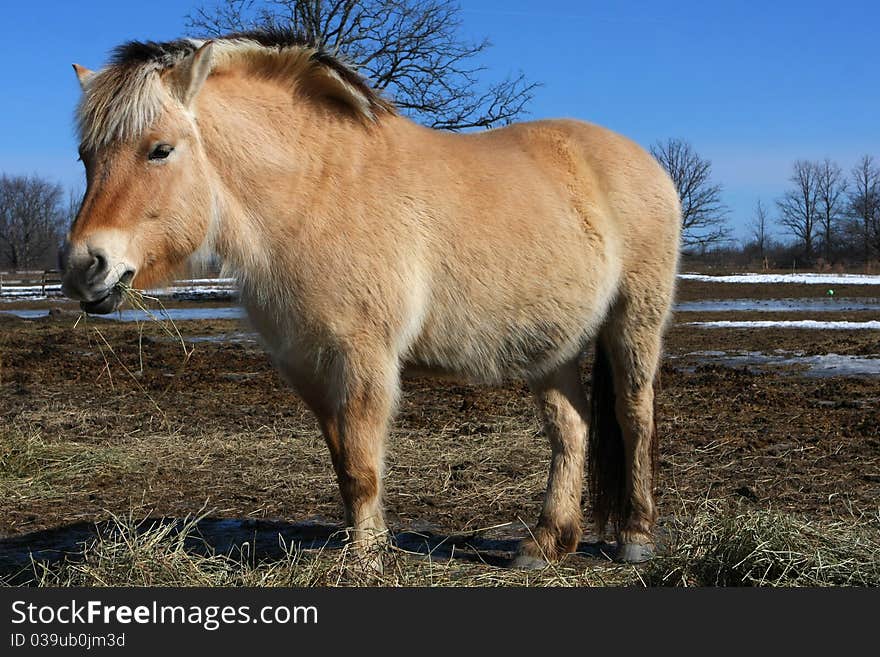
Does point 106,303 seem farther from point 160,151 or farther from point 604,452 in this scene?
point 604,452

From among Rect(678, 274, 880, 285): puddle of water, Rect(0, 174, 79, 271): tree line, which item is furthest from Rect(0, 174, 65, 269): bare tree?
Rect(678, 274, 880, 285): puddle of water

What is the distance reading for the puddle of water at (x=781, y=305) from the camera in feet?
65.6

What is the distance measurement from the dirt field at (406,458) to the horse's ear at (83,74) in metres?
1.34

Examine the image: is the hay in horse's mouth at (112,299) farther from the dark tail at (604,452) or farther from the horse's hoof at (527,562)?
the dark tail at (604,452)

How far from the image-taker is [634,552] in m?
4.39

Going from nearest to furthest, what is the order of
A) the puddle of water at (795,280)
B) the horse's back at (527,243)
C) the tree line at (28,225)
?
the horse's back at (527,243) < the puddle of water at (795,280) < the tree line at (28,225)

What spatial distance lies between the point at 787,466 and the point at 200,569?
4.07 metres

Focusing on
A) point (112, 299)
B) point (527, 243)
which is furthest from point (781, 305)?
point (112, 299)

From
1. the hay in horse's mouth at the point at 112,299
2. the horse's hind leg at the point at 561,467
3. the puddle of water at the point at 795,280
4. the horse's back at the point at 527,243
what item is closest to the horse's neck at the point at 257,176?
the hay in horse's mouth at the point at 112,299

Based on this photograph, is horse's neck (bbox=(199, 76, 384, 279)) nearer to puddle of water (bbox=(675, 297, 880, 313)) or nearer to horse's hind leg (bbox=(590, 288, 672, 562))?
horse's hind leg (bbox=(590, 288, 672, 562))

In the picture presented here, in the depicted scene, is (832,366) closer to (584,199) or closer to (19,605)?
(584,199)

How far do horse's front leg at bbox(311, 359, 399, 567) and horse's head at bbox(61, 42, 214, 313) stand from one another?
90cm

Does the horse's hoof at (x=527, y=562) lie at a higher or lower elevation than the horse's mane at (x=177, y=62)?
lower

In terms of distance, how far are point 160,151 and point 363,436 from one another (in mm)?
1451
